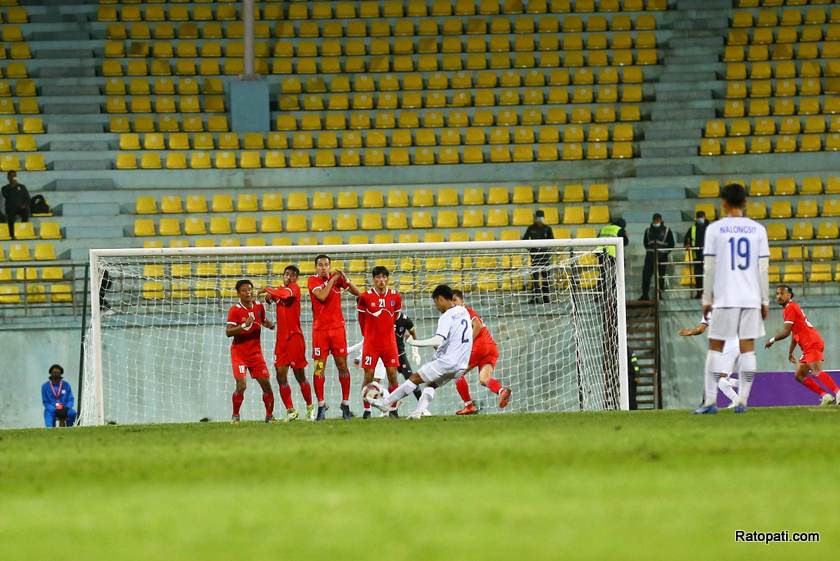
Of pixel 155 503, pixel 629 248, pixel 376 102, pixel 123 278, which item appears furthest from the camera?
pixel 376 102

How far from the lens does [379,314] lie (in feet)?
52.8

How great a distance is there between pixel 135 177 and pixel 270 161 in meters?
2.50

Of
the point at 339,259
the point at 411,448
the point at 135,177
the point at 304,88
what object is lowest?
the point at 411,448

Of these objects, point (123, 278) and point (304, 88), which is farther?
point (304, 88)

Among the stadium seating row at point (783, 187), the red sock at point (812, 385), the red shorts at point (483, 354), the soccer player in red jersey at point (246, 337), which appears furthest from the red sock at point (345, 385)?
the stadium seating row at point (783, 187)

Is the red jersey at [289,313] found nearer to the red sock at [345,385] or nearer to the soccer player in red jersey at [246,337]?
the soccer player in red jersey at [246,337]

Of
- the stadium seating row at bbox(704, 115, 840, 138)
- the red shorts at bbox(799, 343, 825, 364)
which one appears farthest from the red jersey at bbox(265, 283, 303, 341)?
the stadium seating row at bbox(704, 115, 840, 138)

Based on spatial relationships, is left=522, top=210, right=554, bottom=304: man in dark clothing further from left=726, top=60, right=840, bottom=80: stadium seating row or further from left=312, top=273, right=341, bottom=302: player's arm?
left=726, top=60, right=840, bottom=80: stadium seating row

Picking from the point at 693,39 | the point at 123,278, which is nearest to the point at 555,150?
the point at 693,39

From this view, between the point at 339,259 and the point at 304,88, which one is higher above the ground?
the point at 304,88

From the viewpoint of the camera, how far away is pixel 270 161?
25438 millimetres

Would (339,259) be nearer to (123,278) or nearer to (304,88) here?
(123,278)

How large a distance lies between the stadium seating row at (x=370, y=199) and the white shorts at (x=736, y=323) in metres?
13.4

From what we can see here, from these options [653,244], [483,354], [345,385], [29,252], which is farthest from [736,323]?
[29,252]
